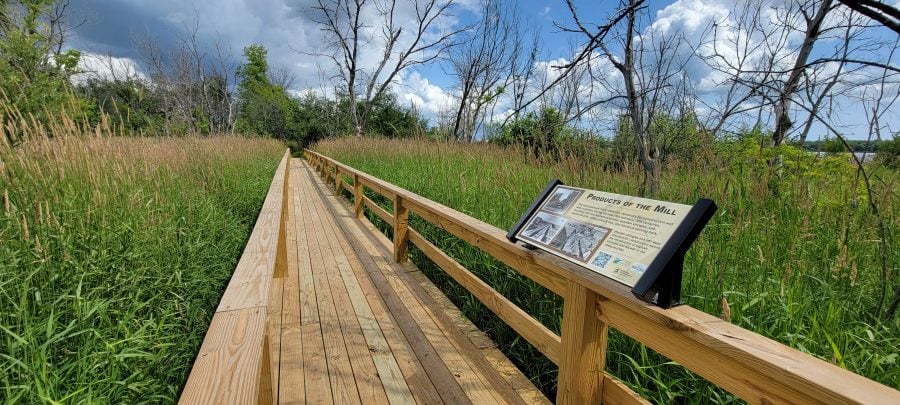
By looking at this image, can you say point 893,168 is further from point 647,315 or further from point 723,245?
point 647,315

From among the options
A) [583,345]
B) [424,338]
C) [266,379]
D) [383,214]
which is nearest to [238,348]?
[266,379]

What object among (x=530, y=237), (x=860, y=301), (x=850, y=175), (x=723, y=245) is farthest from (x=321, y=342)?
(x=850, y=175)

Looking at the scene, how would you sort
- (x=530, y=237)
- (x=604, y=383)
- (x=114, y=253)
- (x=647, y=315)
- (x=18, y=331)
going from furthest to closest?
(x=114, y=253), (x=530, y=237), (x=604, y=383), (x=18, y=331), (x=647, y=315)

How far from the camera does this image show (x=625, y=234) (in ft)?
3.91

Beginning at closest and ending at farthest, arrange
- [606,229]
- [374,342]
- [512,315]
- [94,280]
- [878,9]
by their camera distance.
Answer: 1. [878,9]
2. [606,229]
3. [94,280]
4. [512,315]
5. [374,342]

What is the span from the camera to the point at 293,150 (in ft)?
111

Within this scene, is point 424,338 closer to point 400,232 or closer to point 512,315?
point 512,315

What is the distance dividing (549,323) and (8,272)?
2.42 metres

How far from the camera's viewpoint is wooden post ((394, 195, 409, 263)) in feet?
12.1

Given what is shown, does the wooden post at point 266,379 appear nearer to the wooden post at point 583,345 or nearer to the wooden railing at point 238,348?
the wooden railing at point 238,348

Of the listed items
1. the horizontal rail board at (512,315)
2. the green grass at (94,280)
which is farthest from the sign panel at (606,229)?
the green grass at (94,280)

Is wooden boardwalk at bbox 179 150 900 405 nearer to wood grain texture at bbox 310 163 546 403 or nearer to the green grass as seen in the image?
wood grain texture at bbox 310 163 546 403

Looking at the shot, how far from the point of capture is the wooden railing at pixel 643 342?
73 centimetres

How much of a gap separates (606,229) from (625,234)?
0.09m
